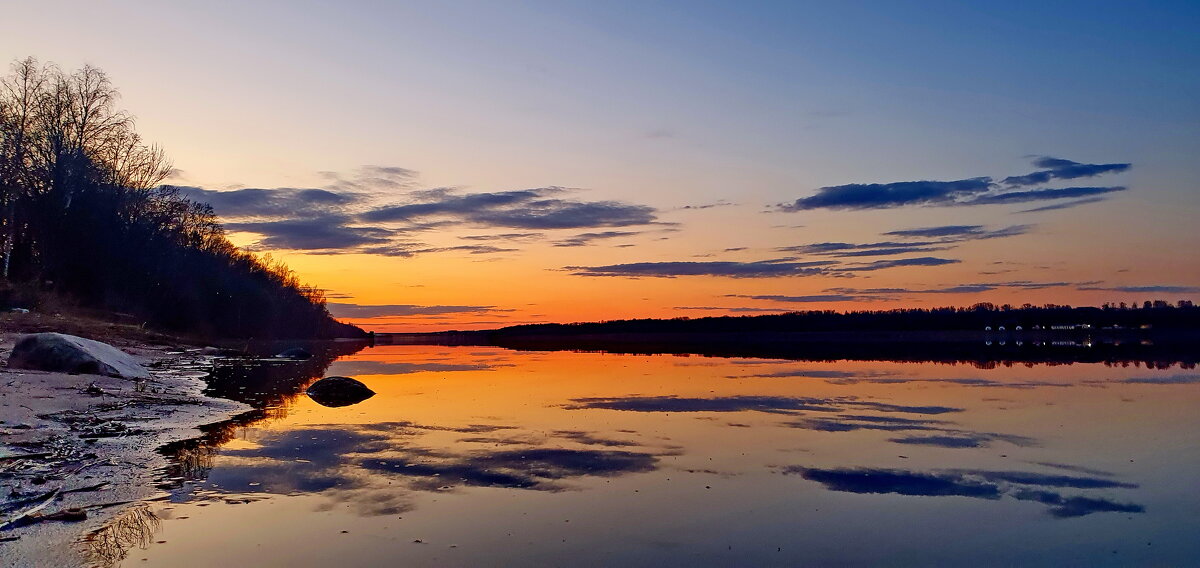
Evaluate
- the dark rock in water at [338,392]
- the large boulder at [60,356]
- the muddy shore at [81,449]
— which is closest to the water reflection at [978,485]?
the muddy shore at [81,449]

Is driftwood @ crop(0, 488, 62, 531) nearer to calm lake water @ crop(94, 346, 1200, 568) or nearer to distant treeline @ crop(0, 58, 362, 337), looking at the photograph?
calm lake water @ crop(94, 346, 1200, 568)

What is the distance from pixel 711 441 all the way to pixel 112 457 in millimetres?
10433

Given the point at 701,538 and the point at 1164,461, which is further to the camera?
the point at 1164,461

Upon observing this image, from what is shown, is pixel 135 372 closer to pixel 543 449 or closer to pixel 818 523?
pixel 543 449

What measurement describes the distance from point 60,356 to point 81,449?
1146cm

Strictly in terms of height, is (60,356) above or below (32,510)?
above

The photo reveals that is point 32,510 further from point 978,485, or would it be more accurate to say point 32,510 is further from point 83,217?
point 83,217

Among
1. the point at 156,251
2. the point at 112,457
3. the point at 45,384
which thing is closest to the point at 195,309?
the point at 156,251

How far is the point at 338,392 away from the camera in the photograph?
23.9 meters

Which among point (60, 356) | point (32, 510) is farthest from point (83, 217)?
point (32, 510)

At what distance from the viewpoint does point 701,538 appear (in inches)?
342

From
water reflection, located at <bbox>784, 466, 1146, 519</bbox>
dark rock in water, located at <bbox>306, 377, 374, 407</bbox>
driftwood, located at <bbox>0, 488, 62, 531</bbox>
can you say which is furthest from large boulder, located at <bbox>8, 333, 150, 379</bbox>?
water reflection, located at <bbox>784, 466, 1146, 519</bbox>

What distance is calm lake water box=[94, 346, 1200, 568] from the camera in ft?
26.8

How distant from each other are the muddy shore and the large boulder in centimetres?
92
